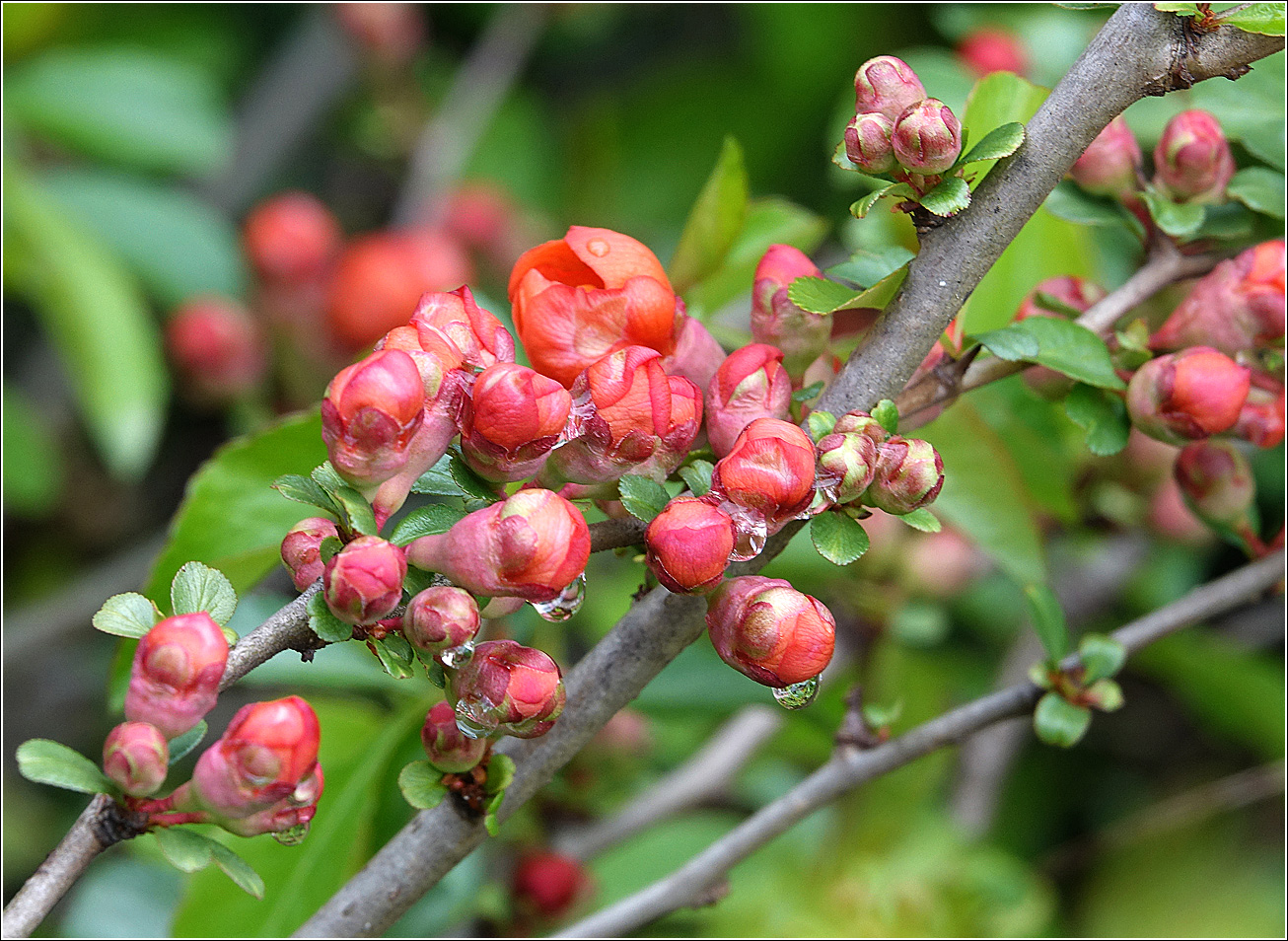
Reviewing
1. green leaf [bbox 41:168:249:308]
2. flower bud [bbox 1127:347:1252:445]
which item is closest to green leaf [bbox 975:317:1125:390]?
flower bud [bbox 1127:347:1252:445]

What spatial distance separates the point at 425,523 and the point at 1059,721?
0.46m

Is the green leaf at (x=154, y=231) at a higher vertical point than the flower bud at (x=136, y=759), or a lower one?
lower

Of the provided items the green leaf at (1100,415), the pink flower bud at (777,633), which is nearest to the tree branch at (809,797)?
the green leaf at (1100,415)

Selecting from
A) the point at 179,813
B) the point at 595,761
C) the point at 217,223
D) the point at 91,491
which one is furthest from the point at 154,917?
the point at 217,223

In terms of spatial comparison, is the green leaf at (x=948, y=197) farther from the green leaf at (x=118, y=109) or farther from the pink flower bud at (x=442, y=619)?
the green leaf at (x=118, y=109)

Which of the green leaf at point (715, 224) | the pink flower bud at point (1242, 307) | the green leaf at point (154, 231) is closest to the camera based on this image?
the pink flower bud at point (1242, 307)

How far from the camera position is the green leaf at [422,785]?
0.59 meters

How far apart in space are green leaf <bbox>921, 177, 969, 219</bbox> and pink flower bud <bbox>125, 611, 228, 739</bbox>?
402 mm

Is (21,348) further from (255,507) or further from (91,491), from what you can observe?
(255,507)

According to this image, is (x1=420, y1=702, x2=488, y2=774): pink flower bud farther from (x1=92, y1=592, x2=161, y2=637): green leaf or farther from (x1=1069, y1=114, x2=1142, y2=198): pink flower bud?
(x1=1069, y1=114, x2=1142, y2=198): pink flower bud

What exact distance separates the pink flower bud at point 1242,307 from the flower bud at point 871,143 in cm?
26

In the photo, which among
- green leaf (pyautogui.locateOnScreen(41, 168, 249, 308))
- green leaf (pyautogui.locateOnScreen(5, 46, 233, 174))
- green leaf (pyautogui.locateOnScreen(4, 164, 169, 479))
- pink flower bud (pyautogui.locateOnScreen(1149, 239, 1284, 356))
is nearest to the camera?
pink flower bud (pyautogui.locateOnScreen(1149, 239, 1284, 356))

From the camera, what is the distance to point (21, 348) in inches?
79.4

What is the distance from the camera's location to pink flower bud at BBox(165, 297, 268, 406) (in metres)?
1.74
